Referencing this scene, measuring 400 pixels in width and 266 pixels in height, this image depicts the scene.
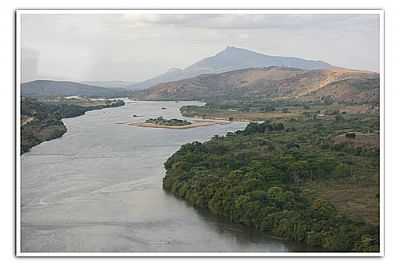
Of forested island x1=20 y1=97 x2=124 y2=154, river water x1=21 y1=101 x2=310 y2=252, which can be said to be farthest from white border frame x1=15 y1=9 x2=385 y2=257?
forested island x1=20 y1=97 x2=124 y2=154

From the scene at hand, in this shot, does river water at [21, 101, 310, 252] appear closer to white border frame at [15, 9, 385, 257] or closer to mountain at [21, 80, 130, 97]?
white border frame at [15, 9, 385, 257]

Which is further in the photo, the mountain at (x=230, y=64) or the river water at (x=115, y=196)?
the mountain at (x=230, y=64)

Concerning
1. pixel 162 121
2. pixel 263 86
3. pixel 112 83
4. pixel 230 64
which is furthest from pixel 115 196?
pixel 263 86

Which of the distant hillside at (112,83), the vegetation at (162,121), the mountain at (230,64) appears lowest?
the vegetation at (162,121)

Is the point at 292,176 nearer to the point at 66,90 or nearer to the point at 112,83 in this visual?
the point at 112,83
